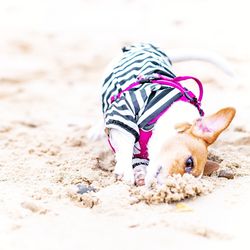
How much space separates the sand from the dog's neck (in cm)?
27

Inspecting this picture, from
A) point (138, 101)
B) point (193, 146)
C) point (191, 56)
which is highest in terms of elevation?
point (191, 56)

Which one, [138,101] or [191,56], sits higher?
[191,56]

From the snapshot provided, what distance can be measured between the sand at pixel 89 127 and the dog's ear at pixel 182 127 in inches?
10.5

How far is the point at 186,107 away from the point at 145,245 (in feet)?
3.62

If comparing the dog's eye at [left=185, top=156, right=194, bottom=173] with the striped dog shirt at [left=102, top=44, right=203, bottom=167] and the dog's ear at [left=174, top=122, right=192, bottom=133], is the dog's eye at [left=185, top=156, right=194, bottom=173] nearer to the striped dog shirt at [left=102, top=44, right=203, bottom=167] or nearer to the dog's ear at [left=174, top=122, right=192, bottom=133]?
the dog's ear at [left=174, top=122, right=192, bottom=133]

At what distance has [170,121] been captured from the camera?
3.11 meters

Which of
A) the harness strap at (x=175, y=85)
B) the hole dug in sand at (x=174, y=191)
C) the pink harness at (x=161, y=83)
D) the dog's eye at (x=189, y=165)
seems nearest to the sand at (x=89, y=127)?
the hole dug in sand at (x=174, y=191)

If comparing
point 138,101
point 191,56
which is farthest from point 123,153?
point 191,56

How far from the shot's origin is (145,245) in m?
2.27

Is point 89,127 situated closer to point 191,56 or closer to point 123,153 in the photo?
point 191,56

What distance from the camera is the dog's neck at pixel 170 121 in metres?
3.06

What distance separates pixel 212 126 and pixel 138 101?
0.42 meters

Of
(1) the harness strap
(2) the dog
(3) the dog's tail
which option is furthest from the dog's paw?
(3) the dog's tail

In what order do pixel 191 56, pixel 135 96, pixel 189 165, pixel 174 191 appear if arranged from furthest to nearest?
pixel 191 56 → pixel 135 96 → pixel 189 165 → pixel 174 191
